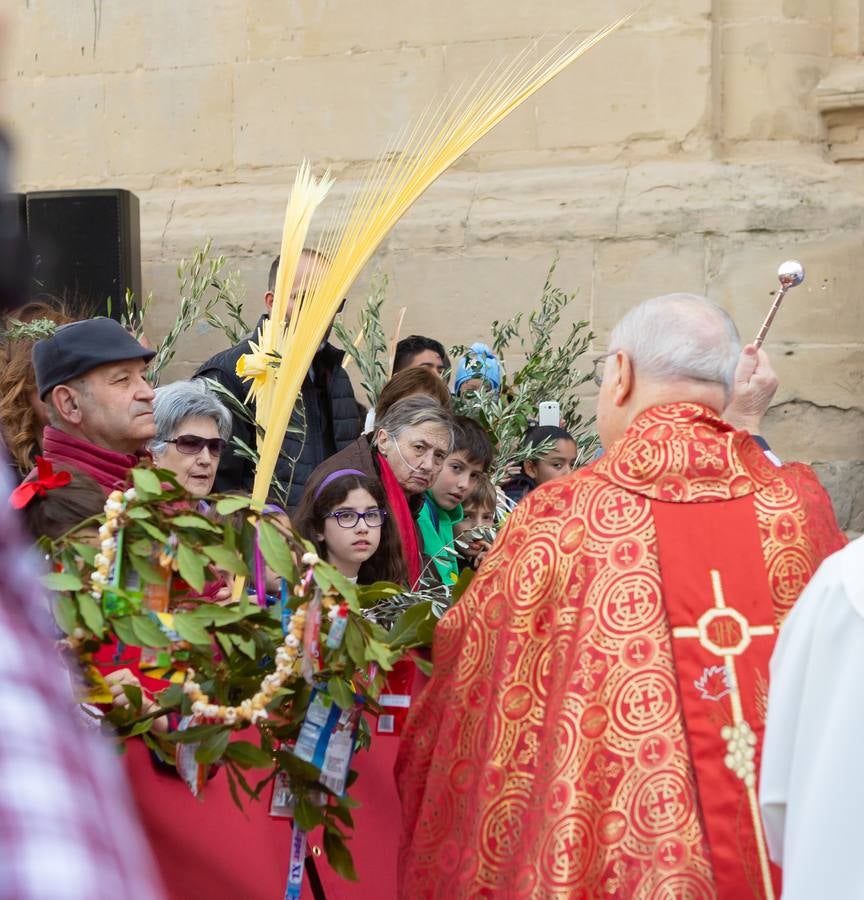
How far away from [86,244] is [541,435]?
278 cm

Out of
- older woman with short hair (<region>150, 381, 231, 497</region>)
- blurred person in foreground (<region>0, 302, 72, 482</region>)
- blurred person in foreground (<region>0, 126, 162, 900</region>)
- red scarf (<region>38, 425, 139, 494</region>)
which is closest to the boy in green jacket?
older woman with short hair (<region>150, 381, 231, 497</region>)

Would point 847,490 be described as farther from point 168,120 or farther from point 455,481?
point 168,120

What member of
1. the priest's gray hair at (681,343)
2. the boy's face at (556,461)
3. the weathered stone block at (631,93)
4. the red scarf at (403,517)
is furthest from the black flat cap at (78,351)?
the weathered stone block at (631,93)

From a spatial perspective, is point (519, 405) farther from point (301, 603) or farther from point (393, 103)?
point (301, 603)

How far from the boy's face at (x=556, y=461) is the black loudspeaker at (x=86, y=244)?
2443 millimetres

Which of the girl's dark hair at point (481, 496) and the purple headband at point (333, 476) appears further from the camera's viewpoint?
the girl's dark hair at point (481, 496)

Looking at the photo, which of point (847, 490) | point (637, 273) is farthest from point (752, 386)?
point (637, 273)

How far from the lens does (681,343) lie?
11.6 feet

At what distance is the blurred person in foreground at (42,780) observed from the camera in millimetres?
851

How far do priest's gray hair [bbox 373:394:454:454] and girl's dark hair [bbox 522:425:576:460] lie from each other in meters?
0.91

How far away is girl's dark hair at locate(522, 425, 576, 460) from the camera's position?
21.6 ft

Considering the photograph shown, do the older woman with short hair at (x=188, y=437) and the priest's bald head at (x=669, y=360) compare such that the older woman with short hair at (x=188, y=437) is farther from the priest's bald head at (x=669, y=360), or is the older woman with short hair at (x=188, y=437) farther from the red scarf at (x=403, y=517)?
the priest's bald head at (x=669, y=360)

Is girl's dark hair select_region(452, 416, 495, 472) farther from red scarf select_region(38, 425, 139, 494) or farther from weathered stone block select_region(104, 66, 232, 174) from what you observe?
weathered stone block select_region(104, 66, 232, 174)

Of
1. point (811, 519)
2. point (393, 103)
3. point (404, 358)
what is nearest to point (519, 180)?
point (393, 103)
